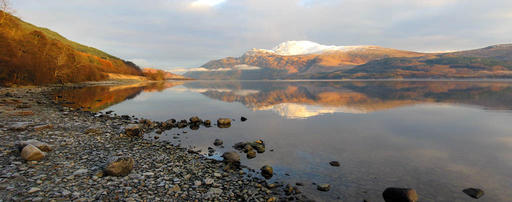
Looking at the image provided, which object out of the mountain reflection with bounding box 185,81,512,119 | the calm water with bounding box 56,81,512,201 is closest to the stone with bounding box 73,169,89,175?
the calm water with bounding box 56,81,512,201

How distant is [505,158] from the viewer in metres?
16.2

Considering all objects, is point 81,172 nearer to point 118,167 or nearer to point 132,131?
point 118,167

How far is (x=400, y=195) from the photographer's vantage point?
10.5 meters

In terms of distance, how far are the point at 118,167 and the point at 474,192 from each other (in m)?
17.0

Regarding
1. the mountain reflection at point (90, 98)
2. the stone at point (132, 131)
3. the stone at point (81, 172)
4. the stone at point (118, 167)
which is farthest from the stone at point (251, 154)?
the mountain reflection at point (90, 98)

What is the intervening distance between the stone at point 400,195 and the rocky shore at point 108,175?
167 inches

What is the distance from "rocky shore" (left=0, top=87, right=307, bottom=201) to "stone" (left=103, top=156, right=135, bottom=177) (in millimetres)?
135

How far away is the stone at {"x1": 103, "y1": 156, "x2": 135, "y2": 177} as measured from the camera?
32.7 ft

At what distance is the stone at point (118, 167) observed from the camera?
A: 32.7 feet

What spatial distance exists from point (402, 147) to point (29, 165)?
78.1ft

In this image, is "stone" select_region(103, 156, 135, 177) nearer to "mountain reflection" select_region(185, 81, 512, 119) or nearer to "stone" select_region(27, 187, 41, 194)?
"stone" select_region(27, 187, 41, 194)

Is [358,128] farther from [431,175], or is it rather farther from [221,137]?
[221,137]

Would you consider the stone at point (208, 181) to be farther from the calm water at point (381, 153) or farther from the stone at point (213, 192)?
the calm water at point (381, 153)

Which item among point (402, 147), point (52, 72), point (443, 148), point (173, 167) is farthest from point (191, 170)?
point (52, 72)
